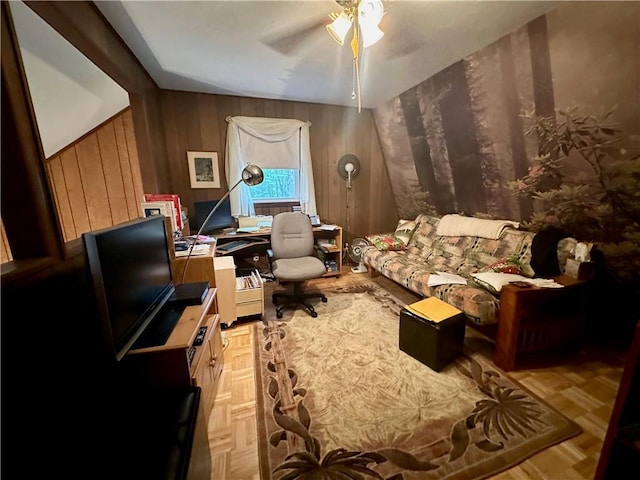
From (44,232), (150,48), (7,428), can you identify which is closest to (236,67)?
(150,48)

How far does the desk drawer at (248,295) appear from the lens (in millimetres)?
2433

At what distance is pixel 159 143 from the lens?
2.83 m

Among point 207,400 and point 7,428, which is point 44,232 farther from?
point 207,400

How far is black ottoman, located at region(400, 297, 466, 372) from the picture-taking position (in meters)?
1.81

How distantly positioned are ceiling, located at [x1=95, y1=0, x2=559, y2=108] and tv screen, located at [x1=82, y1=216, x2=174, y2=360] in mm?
1306

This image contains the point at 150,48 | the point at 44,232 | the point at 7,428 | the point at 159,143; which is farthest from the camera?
the point at 159,143

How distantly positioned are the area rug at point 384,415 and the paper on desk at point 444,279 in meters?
0.56

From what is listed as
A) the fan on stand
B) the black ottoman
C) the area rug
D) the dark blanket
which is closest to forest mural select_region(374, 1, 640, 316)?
the dark blanket

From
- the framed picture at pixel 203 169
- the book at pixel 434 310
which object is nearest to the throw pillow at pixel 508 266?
the book at pixel 434 310

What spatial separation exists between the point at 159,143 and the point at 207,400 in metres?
2.57

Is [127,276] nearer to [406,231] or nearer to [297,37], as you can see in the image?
[297,37]

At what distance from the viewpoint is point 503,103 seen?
6.98 ft

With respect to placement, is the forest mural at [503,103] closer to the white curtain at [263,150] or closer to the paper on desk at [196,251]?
the white curtain at [263,150]

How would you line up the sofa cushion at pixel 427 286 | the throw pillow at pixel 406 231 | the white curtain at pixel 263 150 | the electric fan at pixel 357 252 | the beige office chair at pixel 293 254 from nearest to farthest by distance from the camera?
the sofa cushion at pixel 427 286, the beige office chair at pixel 293 254, the white curtain at pixel 263 150, the throw pillow at pixel 406 231, the electric fan at pixel 357 252
